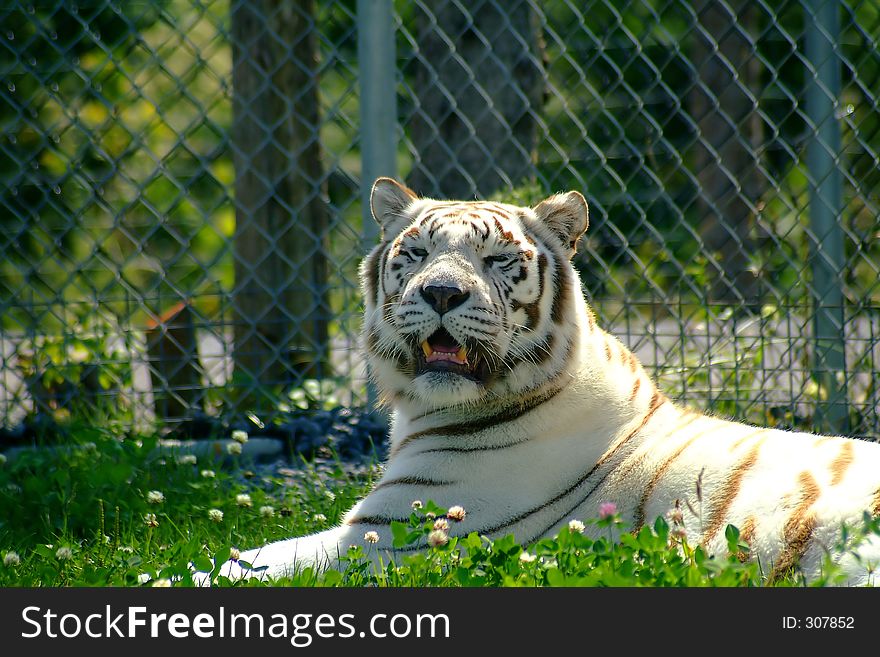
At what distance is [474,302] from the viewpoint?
107 inches

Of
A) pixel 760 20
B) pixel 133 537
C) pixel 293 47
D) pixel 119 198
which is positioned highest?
pixel 760 20

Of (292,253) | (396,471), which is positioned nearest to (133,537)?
(396,471)

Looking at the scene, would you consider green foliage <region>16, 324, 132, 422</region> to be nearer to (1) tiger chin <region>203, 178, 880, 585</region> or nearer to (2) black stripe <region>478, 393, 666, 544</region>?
(1) tiger chin <region>203, 178, 880, 585</region>

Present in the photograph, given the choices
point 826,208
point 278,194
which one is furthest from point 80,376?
point 826,208

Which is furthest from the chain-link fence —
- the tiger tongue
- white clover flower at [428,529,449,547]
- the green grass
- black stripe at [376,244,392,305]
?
white clover flower at [428,529,449,547]

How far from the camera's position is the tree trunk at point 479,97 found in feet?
16.0

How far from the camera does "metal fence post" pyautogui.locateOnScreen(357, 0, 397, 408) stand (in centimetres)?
416

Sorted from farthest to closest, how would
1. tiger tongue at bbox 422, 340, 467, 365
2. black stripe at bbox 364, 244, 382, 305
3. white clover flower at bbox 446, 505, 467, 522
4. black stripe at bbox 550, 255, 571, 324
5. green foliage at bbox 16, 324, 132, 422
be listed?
1. green foliage at bbox 16, 324, 132, 422
2. black stripe at bbox 364, 244, 382, 305
3. black stripe at bbox 550, 255, 571, 324
4. tiger tongue at bbox 422, 340, 467, 365
5. white clover flower at bbox 446, 505, 467, 522

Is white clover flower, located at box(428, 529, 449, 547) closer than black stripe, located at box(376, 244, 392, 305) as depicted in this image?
Yes

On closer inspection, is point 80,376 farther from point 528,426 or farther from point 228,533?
point 528,426

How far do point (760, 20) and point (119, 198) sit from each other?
6825mm

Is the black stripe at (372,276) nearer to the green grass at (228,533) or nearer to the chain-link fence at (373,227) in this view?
the green grass at (228,533)

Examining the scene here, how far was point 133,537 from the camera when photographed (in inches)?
A: 121
